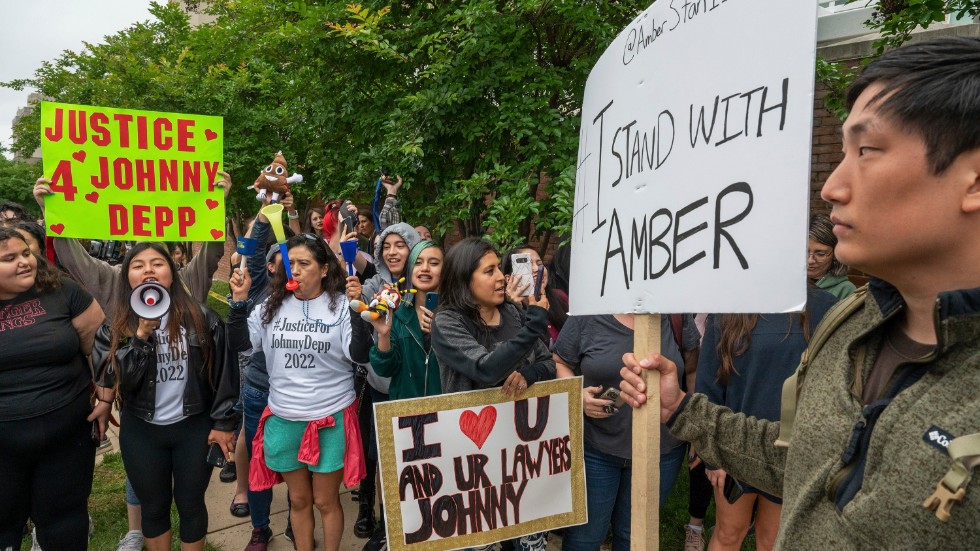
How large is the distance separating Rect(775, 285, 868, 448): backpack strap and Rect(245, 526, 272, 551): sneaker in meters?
3.20

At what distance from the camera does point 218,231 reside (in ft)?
11.4

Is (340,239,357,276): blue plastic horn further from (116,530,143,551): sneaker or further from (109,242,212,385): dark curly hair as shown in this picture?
(116,530,143,551): sneaker

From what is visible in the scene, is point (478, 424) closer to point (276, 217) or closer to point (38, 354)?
point (276, 217)

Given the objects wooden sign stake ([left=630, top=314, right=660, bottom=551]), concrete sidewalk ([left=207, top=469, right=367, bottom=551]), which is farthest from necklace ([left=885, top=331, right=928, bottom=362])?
concrete sidewalk ([left=207, top=469, right=367, bottom=551])

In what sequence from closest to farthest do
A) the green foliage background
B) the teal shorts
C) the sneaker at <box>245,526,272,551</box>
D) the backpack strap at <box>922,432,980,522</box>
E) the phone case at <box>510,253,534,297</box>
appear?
the backpack strap at <box>922,432,980,522</box> < the phone case at <box>510,253,534,297</box> < the teal shorts < the sneaker at <box>245,526,272,551</box> < the green foliage background

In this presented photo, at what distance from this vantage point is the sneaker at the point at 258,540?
3.45 metres

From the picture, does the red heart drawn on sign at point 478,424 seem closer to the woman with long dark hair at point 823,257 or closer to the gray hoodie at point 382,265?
the gray hoodie at point 382,265

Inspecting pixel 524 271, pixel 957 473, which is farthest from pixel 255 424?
pixel 957 473

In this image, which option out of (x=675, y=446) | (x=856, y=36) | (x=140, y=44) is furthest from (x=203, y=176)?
(x=140, y=44)

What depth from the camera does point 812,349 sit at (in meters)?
1.17

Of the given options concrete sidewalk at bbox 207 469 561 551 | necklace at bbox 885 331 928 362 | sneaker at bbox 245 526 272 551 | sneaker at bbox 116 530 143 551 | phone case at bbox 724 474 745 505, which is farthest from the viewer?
concrete sidewalk at bbox 207 469 561 551

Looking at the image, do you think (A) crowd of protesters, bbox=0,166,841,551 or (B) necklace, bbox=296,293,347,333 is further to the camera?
(B) necklace, bbox=296,293,347,333

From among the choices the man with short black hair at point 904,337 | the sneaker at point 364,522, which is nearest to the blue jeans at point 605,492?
the sneaker at point 364,522

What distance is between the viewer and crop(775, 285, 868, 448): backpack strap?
1140mm
